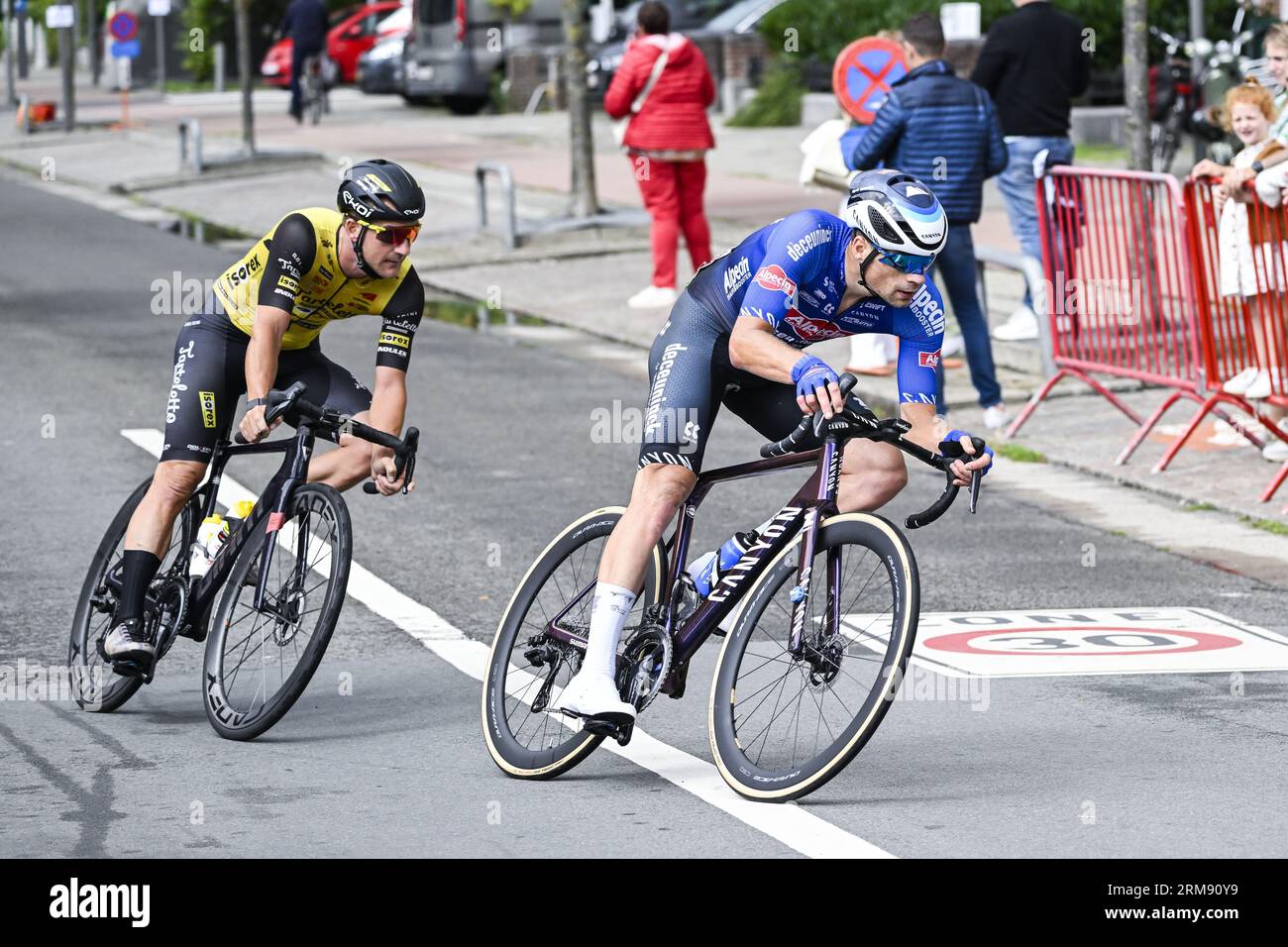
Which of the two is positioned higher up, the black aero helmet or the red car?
the red car

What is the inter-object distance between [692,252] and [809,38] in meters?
16.4

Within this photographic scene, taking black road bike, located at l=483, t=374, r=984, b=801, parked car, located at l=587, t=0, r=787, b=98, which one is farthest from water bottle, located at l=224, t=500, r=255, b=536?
parked car, located at l=587, t=0, r=787, b=98

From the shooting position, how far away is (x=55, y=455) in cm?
1199

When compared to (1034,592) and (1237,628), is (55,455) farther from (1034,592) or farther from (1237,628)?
(1237,628)

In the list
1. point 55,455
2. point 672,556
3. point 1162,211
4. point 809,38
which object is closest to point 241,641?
point 672,556

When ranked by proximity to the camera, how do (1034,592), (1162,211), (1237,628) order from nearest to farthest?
(1237,628), (1034,592), (1162,211)

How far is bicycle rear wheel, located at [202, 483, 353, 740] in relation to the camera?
22.7 feet

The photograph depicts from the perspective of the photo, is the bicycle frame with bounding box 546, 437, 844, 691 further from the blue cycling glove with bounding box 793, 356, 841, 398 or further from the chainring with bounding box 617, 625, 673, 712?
the blue cycling glove with bounding box 793, 356, 841, 398

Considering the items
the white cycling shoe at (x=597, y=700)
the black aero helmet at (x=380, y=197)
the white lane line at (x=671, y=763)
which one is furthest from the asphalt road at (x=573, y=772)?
the black aero helmet at (x=380, y=197)

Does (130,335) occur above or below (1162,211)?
below

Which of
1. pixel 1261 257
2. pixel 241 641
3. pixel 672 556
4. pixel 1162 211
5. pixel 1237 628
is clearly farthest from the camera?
pixel 1162 211

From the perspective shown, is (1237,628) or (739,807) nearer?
(739,807)

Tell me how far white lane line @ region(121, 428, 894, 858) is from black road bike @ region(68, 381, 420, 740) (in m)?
0.95

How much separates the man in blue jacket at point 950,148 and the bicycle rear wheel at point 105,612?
19.0 ft
